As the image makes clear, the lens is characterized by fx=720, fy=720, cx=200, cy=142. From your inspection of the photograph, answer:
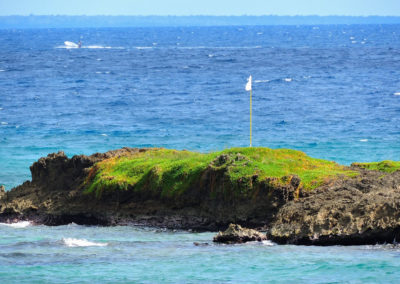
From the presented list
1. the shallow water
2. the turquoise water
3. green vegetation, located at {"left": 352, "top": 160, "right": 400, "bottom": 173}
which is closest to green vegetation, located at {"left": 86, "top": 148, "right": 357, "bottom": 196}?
green vegetation, located at {"left": 352, "top": 160, "right": 400, "bottom": 173}

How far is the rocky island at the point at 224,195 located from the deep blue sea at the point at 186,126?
71cm

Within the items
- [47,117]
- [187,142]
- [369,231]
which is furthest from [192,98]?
[369,231]

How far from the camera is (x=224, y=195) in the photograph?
21.1m

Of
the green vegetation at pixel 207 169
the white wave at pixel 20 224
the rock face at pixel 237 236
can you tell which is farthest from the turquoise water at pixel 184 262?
the white wave at pixel 20 224

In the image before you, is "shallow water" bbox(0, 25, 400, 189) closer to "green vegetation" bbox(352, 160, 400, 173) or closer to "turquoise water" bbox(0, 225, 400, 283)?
"turquoise water" bbox(0, 225, 400, 283)

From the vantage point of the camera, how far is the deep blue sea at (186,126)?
1677cm

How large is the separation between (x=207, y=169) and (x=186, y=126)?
28604 mm

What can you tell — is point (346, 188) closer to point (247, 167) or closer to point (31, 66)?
point (247, 167)

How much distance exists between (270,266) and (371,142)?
2812cm

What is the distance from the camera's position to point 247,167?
70.7 feet

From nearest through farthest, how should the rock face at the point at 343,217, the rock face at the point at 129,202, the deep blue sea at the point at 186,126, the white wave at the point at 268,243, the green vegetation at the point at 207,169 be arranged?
1. the deep blue sea at the point at 186,126
2. the rock face at the point at 343,217
3. the white wave at the point at 268,243
4. the rock face at the point at 129,202
5. the green vegetation at the point at 207,169

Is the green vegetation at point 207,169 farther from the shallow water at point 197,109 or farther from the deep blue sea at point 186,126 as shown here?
the shallow water at point 197,109

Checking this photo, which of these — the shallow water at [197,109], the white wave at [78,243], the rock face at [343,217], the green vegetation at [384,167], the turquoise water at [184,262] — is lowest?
the shallow water at [197,109]

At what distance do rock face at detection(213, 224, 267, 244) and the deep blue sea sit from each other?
45cm
